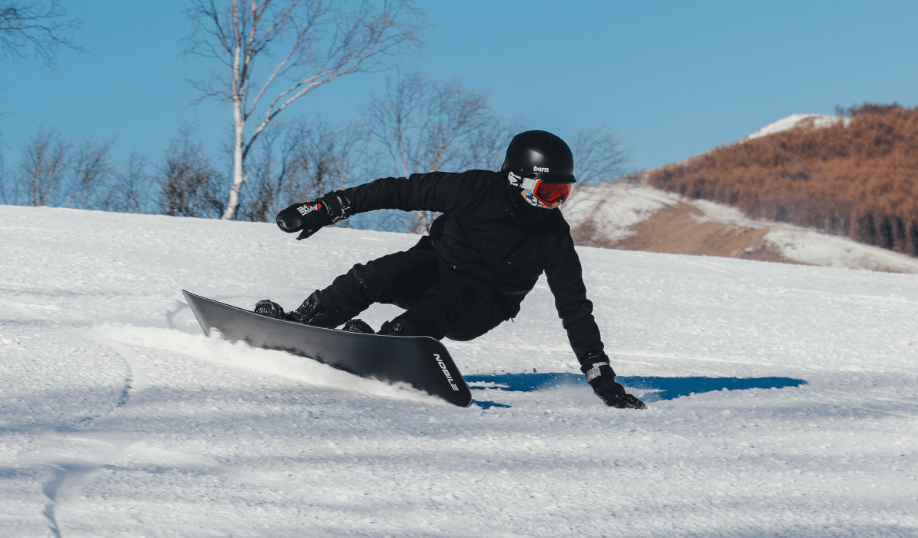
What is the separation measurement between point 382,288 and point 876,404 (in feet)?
8.49

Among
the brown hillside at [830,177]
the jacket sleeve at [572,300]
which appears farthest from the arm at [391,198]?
the brown hillside at [830,177]

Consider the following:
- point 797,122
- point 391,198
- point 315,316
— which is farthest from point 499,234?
point 797,122

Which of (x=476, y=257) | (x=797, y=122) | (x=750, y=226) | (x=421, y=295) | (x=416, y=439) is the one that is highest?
(x=797, y=122)

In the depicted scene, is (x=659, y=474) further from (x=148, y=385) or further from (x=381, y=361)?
(x=148, y=385)

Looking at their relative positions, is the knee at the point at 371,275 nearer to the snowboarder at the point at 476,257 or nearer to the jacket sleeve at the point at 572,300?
the snowboarder at the point at 476,257

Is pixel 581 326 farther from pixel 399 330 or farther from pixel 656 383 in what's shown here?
pixel 656 383

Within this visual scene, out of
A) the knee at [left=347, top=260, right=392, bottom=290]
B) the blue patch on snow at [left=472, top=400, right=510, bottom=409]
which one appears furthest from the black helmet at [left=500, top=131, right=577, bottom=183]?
the blue patch on snow at [left=472, top=400, right=510, bottom=409]

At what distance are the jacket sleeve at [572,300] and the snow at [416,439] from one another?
0.26m

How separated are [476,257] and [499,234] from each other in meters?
0.15

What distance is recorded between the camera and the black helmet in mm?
2947

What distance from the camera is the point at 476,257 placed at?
314cm

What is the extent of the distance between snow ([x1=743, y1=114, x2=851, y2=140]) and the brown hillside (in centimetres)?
212

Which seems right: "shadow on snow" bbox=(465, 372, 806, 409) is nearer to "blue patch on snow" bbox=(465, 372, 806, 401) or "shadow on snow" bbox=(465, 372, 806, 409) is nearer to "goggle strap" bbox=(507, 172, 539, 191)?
"blue patch on snow" bbox=(465, 372, 806, 401)

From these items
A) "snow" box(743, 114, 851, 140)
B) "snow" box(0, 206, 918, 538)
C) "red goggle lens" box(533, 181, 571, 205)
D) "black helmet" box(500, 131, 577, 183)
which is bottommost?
"snow" box(0, 206, 918, 538)
